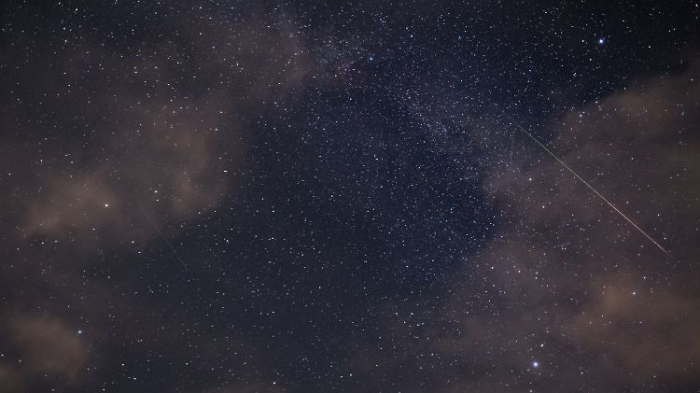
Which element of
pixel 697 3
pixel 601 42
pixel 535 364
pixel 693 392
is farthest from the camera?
pixel 693 392

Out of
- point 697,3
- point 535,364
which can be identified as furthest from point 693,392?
point 697,3

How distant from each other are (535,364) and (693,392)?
13.4m

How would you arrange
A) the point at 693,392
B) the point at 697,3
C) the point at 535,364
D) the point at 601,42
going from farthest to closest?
the point at 693,392 → the point at 535,364 → the point at 601,42 → the point at 697,3

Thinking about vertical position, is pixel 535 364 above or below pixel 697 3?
below

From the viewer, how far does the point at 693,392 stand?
17.6m

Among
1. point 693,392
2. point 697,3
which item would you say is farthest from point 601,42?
point 693,392

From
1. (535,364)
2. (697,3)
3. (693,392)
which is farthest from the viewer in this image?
(693,392)

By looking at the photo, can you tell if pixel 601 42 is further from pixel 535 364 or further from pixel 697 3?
pixel 535 364

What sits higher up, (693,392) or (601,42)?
(601,42)

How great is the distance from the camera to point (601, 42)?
651 cm

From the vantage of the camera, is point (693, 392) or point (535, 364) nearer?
point (535, 364)

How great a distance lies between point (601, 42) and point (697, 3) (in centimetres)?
125

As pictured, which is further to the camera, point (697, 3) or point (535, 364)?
point (535, 364)

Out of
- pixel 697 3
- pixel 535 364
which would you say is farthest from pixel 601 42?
pixel 535 364
